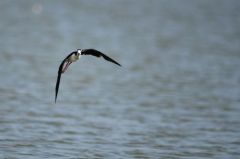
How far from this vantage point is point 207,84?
17.4 metres

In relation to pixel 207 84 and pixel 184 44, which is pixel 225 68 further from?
pixel 184 44

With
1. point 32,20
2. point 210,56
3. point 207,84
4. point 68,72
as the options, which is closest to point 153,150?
point 207,84

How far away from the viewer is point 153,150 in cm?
1163

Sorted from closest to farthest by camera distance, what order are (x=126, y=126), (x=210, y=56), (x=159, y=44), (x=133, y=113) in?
1. (x=126, y=126)
2. (x=133, y=113)
3. (x=210, y=56)
4. (x=159, y=44)

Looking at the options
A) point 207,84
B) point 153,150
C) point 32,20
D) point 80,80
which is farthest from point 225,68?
point 32,20

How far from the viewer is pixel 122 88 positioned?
1680 centimetres

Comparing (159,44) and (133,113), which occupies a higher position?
(159,44)

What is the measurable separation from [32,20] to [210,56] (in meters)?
10.3

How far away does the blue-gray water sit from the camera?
39.3 feet

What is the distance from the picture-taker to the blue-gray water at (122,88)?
12.0 m

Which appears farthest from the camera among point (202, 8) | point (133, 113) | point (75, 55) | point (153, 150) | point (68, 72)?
point (202, 8)

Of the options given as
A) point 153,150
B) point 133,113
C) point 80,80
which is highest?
point 80,80

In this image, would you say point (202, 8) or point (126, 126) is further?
point (202, 8)

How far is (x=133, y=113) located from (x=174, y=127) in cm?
130
